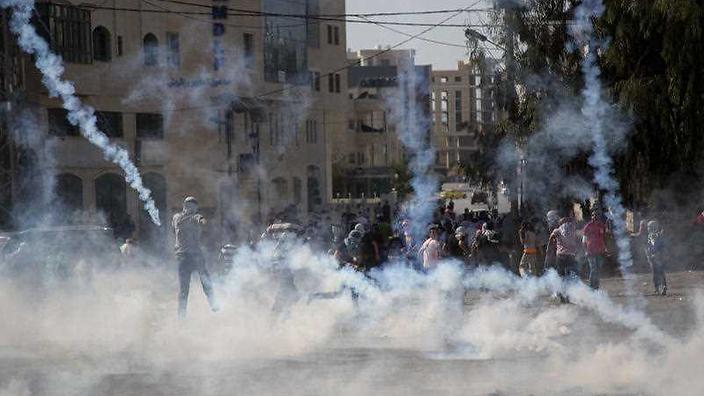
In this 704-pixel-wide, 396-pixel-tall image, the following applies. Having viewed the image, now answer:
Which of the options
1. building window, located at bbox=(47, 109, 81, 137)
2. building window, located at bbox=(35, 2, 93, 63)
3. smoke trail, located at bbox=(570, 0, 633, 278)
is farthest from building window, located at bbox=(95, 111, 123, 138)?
smoke trail, located at bbox=(570, 0, 633, 278)

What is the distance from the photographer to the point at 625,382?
10.7 m

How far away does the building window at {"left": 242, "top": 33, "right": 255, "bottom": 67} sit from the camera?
135 feet

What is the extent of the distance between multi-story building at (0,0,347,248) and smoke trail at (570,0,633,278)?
397 inches

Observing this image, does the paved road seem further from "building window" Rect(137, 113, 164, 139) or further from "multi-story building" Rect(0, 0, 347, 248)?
"building window" Rect(137, 113, 164, 139)

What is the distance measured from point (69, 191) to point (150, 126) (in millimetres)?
3570

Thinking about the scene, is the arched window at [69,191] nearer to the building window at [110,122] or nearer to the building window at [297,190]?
the building window at [110,122]

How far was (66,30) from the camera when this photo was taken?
36062mm

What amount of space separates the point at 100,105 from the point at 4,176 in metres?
10.2

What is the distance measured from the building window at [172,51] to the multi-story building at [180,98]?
30 mm

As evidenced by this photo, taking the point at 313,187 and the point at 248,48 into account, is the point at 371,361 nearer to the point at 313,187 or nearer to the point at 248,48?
the point at 248,48

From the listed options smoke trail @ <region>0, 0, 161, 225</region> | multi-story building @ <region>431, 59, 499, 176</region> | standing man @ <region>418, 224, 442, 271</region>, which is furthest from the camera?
multi-story building @ <region>431, 59, 499, 176</region>

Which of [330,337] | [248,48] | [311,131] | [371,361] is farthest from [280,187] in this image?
[371,361]

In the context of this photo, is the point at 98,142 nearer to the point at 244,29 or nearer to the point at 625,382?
the point at 244,29

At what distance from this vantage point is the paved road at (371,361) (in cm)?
1075
